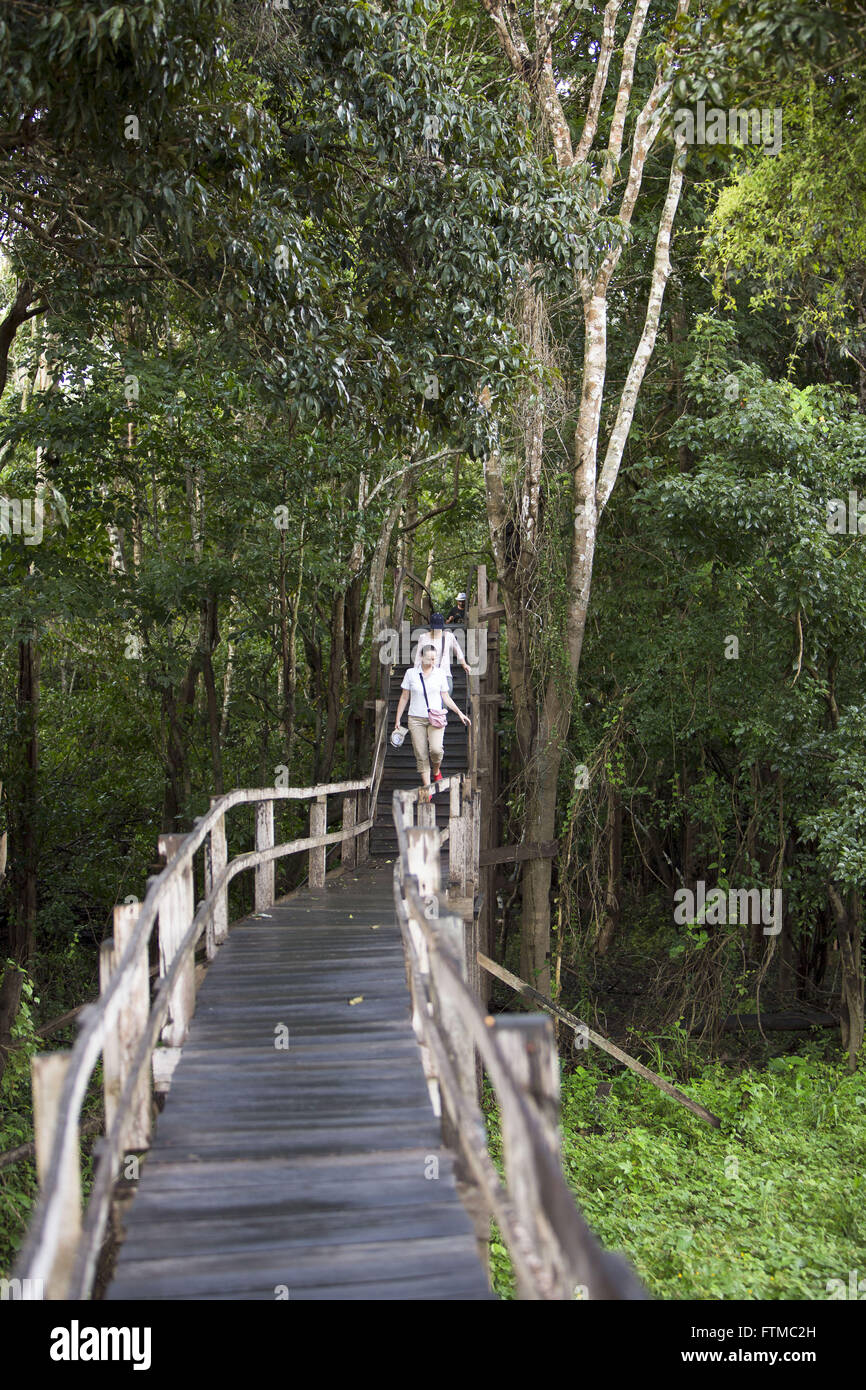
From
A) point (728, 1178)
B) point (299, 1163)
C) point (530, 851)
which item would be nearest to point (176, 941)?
point (299, 1163)

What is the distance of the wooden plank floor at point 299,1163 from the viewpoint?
4.25 meters

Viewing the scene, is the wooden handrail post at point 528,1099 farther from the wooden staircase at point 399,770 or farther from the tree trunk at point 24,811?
the tree trunk at point 24,811

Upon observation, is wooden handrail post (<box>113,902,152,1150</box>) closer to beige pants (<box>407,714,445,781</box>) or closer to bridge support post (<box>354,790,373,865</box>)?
beige pants (<box>407,714,445,781</box>)

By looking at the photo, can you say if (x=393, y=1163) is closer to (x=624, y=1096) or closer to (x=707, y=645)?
(x=624, y=1096)

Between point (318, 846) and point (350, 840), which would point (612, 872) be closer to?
point (350, 840)

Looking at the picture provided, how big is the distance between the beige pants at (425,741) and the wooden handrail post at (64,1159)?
869 centimetres

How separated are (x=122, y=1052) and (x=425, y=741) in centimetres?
753

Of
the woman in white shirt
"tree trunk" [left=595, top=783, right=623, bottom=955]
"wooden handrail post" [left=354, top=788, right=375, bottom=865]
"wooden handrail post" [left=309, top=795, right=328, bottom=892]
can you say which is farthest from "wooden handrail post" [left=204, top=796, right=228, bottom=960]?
"tree trunk" [left=595, top=783, right=623, bottom=955]

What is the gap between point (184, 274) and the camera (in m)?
10.6

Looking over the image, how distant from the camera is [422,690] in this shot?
12078mm

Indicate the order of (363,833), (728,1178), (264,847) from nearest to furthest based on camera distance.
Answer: (264,847), (728,1178), (363,833)

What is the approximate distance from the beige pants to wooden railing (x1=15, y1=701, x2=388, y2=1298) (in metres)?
2.58

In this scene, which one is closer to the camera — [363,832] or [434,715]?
[434,715]

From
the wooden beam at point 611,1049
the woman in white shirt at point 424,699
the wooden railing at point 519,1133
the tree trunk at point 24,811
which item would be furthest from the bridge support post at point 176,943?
the tree trunk at point 24,811
